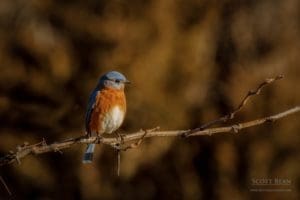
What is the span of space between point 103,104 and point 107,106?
0.17 feet

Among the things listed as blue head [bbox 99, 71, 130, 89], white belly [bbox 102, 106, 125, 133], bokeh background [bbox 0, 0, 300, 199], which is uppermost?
bokeh background [bbox 0, 0, 300, 199]

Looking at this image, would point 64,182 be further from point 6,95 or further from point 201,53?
point 201,53

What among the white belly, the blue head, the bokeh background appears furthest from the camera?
the bokeh background

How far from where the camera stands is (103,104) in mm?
5340

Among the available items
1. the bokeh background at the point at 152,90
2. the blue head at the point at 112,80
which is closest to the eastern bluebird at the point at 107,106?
the blue head at the point at 112,80

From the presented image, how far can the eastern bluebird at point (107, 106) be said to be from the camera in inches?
208

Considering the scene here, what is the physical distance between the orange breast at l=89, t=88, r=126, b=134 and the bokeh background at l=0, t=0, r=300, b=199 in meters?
4.68

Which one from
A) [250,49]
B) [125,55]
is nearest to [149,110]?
[125,55]

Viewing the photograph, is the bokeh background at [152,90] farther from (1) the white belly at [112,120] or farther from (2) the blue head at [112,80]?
(1) the white belly at [112,120]

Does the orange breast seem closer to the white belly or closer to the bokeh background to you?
the white belly

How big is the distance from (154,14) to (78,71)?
1.23 m

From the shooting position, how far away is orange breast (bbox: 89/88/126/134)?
5.29 m

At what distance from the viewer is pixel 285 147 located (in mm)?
10008

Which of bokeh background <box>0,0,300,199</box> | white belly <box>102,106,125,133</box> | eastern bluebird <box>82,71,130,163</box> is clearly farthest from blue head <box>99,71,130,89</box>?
bokeh background <box>0,0,300,199</box>
